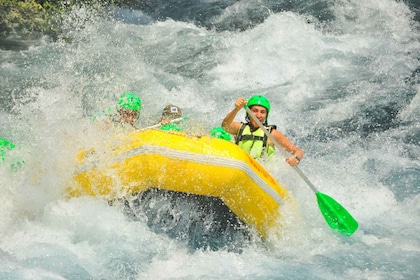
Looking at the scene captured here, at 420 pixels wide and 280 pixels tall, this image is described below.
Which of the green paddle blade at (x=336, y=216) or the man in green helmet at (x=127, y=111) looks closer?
the green paddle blade at (x=336, y=216)

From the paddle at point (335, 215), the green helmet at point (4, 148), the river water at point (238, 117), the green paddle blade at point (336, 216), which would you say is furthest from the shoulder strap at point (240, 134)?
the green helmet at point (4, 148)

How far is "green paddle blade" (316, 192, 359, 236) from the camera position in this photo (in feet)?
17.5

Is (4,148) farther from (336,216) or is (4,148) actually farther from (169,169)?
(336,216)

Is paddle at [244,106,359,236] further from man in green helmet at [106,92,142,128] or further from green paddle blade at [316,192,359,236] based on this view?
man in green helmet at [106,92,142,128]

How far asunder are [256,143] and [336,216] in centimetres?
116

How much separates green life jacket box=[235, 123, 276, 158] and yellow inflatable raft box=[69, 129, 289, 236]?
105cm

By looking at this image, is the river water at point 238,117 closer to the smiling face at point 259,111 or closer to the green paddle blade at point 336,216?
the green paddle blade at point 336,216

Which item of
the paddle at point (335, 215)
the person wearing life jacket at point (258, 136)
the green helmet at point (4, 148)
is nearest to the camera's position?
the paddle at point (335, 215)

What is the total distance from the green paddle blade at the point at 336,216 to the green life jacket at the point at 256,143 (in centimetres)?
92

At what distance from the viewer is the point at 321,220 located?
5754mm

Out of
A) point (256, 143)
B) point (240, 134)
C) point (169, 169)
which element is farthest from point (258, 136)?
point (169, 169)

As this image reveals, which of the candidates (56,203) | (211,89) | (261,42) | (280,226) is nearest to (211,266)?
(280,226)

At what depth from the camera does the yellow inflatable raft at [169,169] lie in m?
4.80

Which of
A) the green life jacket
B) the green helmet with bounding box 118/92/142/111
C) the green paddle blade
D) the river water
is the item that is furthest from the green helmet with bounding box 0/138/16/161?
the green paddle blade
